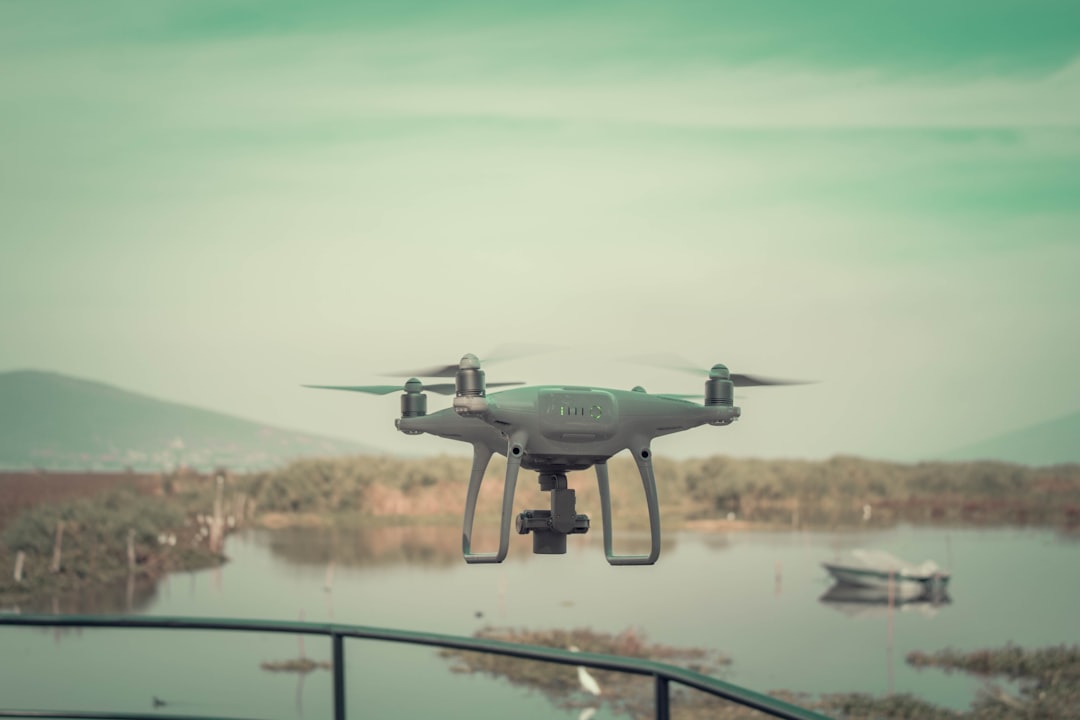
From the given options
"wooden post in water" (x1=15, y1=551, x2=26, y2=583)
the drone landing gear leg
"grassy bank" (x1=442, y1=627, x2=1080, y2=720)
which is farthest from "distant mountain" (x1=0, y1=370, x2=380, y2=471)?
the drone landing gear leg

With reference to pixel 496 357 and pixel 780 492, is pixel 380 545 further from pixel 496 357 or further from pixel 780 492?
pixel 496 357

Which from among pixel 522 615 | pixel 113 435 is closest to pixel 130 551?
pixel 113 435

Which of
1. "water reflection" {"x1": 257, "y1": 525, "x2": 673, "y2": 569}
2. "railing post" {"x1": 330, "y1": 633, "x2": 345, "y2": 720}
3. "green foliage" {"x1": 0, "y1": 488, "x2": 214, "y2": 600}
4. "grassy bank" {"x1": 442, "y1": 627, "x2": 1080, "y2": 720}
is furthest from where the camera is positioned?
"water reflection" {"x1": 257, "y1": 525, "x2": 673, "y2": 569}

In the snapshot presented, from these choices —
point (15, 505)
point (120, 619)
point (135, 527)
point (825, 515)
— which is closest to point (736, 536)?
point (825, 515)

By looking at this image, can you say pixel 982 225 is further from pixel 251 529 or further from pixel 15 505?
pixel 15 505

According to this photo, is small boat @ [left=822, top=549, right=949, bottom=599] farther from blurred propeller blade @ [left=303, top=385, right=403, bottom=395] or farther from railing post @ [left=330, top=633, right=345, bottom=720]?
blurred propeller blade @ [left=303, top=385, right=403, bottom=395]
